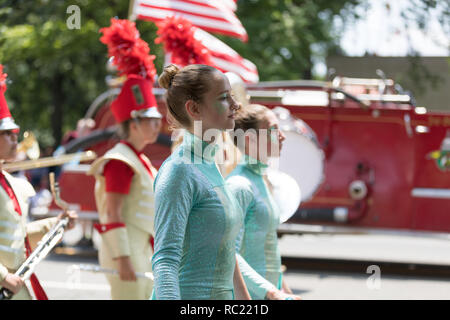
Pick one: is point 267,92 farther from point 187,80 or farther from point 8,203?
point 187,80

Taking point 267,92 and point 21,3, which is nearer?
point 21,3

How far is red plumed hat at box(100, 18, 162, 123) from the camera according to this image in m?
4.94

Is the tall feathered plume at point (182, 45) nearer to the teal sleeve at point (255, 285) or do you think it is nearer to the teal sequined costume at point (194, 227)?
the teal sleeve at point (255, 285)

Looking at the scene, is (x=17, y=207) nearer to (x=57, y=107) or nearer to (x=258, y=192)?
(x=258, y=192)

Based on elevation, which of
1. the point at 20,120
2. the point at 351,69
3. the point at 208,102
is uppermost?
the point at 208,102

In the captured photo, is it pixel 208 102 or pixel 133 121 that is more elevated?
pixel 208 102

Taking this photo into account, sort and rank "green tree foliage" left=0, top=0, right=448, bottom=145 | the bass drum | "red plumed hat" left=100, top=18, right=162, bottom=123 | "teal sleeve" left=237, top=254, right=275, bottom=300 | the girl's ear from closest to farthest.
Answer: the girl's ear → "teal sleeve" left=237, top=254, right=275, bottom=300 → "red plumed hat" left=100, top=18, right=162, bottom=123 → the bass drum → "green tree foliage" left=0, top=0, right=448, bottom=145

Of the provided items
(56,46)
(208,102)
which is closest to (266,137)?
(208,102)

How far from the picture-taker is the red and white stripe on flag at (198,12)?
826 centimetres

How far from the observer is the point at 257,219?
3615mm

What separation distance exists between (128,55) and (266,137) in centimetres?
164

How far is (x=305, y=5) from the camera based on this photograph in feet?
55.7

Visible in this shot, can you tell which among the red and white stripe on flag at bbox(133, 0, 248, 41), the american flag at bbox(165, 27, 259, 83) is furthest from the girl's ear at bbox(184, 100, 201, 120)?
the american flag at bbox(165, 27, 259, 83)

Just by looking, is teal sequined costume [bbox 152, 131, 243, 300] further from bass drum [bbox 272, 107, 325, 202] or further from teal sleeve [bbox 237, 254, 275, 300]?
bass drum [bbox 272, 107, 325, 202]
